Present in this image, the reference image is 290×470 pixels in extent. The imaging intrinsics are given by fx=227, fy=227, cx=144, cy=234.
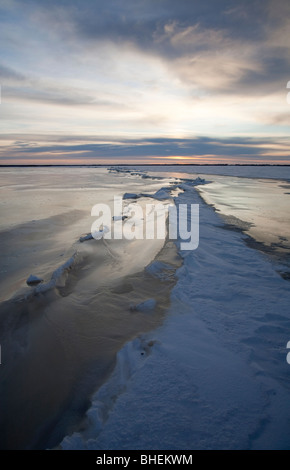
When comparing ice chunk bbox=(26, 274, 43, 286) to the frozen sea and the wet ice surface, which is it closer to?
the wet ice surface

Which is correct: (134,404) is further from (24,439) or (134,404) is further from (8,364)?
(8,364)

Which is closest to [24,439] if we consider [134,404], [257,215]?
[134,404]

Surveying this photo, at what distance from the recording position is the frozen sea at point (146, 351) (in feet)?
6.14

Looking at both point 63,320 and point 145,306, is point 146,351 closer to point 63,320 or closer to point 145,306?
point 145,306

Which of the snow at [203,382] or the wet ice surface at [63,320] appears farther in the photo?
the wet ice surface at [63,320]

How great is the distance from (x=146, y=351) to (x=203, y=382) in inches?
27.4

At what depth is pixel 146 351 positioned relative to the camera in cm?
264

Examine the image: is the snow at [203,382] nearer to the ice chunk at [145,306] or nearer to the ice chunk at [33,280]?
the ice chunk at [145,306]

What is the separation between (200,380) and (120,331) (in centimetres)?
120

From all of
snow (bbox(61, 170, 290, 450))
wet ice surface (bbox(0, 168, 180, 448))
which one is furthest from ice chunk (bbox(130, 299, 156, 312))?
snow (bbox(61, 170, 290, 450))

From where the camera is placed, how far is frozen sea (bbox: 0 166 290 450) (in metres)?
1.87

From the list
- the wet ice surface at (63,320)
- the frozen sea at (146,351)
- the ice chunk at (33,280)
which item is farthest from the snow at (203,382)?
the ice chunk at (33,280)

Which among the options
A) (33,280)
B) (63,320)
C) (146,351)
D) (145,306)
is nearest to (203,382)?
(146,351)
